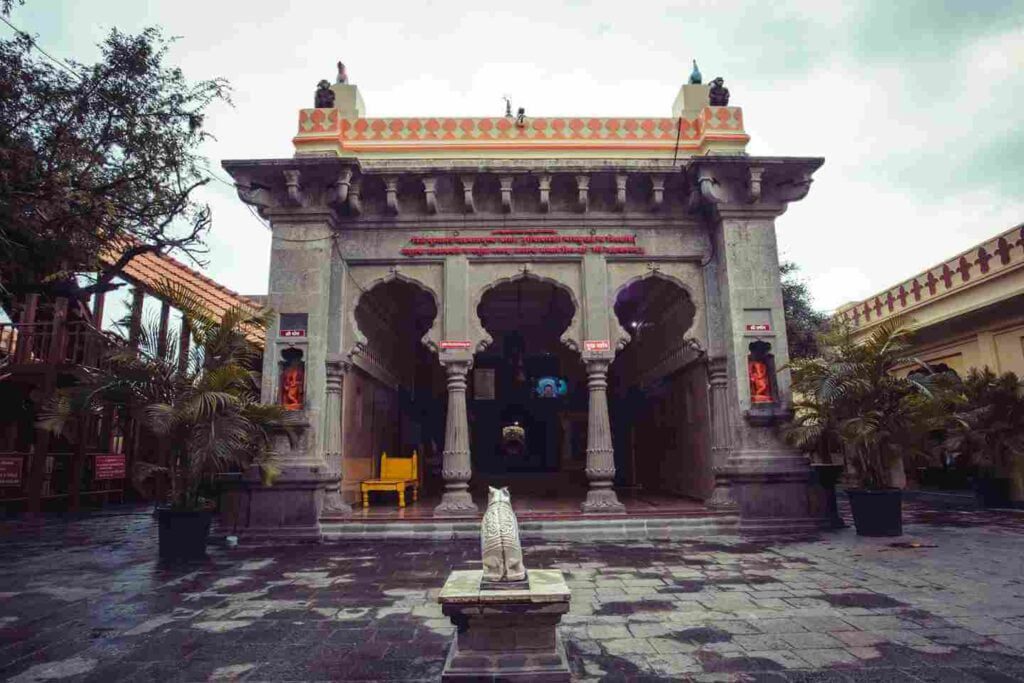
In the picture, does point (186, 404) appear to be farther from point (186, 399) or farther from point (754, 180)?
point (754, 180)

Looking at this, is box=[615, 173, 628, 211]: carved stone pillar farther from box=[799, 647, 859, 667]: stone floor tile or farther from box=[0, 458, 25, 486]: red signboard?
box=[0, 458, 25, 486]: red signboard

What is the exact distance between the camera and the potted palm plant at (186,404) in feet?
22.5

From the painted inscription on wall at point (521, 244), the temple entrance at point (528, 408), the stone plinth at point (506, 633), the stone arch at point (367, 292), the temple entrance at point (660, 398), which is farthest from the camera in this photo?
the temple entrance at point (528, 408)

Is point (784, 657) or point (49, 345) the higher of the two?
point (49, 345)

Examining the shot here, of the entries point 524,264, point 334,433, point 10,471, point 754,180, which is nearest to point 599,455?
point 524,264

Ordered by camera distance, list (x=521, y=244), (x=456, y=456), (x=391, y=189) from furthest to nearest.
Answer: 1. (x=521, y=244)
2. (x=391, y=189)
3. (x=456, y=456)

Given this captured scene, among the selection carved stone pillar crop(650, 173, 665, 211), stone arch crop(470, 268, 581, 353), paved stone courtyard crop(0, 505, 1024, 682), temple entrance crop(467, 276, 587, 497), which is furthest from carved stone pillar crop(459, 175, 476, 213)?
temple entrance crop(467, 276, 587, 497)

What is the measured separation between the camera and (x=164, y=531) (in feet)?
23.0

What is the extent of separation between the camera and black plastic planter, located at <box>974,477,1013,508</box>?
38.0ft

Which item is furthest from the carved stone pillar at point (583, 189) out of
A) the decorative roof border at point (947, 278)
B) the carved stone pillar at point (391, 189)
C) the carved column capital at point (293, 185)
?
the decorative roof border at point (947, 278)

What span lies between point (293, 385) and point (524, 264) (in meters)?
4.18

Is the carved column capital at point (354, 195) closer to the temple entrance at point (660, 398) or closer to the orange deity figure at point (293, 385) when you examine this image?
the orange deity figure at point (293, 385)

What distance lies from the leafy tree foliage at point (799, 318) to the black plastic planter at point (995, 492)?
592 centimetres

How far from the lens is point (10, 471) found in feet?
41.0
